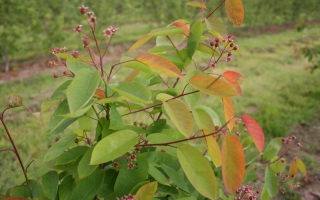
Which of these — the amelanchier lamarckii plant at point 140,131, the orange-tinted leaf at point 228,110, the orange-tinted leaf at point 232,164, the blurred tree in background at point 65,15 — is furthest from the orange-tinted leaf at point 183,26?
the blurred tree in background at point 65,15

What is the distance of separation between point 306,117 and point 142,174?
10.9 ft

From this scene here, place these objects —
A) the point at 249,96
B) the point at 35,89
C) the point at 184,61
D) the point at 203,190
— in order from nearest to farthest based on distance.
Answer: the point at 203,190
the point at 184,61
the point at 249,96
the point at 35,89

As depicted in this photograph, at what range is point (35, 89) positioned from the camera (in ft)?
15.6

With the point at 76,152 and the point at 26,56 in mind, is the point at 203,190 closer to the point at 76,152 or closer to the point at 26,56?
the point at 76,152

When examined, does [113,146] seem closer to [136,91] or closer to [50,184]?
[136,91]

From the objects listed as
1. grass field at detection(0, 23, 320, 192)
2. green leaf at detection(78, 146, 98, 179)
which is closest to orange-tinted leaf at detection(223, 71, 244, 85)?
green leaf at detection(78, 146, 98, 179)

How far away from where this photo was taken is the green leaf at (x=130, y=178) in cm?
67

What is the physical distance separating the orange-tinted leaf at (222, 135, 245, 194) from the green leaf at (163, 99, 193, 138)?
0.08 metres

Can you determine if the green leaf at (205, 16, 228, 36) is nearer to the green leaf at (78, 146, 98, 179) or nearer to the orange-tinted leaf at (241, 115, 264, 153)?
the orange-tinted leaf at (241, 115, 264, 153)

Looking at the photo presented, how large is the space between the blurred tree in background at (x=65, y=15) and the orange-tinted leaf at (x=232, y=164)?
311 centimetres

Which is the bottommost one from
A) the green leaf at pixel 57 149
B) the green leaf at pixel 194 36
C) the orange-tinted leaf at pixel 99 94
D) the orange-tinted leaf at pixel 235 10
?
the green leaf at pixel 57 149

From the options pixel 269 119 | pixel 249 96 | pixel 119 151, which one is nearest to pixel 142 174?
pixel 119 151

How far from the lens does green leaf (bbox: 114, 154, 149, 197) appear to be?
671 millimetres

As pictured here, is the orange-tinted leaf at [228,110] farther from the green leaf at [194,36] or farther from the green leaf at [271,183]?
the green leaf at [271,183]
